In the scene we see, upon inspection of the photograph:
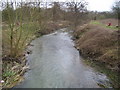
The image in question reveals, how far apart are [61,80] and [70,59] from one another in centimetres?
371

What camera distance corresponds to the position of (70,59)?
11172 mm

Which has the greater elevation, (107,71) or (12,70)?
(12,70)

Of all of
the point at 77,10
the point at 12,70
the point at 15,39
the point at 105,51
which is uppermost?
the point at 77,10

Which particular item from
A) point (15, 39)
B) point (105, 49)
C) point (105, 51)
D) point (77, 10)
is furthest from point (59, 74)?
point (77, 10)

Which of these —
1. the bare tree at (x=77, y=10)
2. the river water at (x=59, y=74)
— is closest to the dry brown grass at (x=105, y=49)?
the river water at (x=59, y=74)

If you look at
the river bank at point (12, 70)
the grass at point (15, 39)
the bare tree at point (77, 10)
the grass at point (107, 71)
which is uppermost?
the bare tree at point (77, 10)

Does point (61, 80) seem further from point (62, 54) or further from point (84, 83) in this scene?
A: point (62, 54)

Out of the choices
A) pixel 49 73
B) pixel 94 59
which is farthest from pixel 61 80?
pixel 94 59

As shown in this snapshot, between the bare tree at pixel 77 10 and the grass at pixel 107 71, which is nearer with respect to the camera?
the grass at pixel 107 71

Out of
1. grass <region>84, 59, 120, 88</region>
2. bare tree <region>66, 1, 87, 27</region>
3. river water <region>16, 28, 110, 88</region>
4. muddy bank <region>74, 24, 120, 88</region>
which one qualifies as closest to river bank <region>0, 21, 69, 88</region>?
river water <region>16, 28, 110, 88</region>

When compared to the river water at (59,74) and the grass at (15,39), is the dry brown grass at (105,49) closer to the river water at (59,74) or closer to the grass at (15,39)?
the river water at (59,74)

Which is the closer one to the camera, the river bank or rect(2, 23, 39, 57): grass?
the river bank

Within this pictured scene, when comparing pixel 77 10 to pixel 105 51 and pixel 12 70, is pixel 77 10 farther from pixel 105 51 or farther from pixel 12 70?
pixel 12 70

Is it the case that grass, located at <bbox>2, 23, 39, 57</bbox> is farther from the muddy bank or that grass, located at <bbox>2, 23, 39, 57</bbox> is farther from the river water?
the muddy bank
